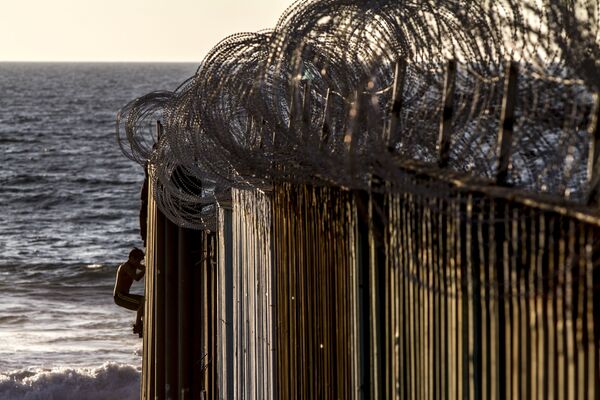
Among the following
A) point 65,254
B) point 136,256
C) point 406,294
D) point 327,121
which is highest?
point 327,121

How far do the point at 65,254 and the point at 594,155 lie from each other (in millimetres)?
38369

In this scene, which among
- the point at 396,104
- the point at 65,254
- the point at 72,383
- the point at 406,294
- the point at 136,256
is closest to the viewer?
the point at 396,104

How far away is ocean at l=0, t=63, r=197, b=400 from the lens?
2194cm

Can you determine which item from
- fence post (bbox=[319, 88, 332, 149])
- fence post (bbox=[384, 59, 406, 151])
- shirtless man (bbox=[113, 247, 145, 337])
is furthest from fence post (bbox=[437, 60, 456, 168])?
shirtless man (bbox=[113, 247, 145, 337])

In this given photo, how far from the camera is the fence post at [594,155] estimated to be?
2.85 meters

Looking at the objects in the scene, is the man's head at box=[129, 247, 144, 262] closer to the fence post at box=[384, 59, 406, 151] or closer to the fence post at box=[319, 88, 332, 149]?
the fence post at box=[319, 88, 332, 149]

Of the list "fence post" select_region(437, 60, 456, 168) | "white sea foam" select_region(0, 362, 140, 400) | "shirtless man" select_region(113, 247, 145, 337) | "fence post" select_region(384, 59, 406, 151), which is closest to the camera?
"fence post" select_region(437, 60, 456, 168)

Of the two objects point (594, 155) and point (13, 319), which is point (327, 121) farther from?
point (13, 319)

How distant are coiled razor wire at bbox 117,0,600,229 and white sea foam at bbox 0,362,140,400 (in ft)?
47.7

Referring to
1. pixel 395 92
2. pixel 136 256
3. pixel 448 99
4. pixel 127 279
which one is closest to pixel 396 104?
pixel 395 92

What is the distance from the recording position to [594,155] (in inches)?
115

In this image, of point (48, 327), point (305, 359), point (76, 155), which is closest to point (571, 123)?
point (305, 359)

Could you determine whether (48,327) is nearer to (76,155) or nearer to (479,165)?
(479,165)

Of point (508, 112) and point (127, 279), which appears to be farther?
point (127, 279)
